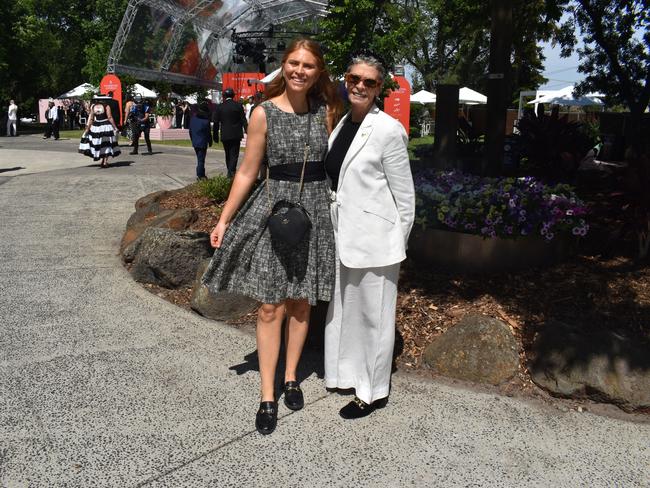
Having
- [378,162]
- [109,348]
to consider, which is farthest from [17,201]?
[378,162]

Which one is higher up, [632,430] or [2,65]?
[2,65]

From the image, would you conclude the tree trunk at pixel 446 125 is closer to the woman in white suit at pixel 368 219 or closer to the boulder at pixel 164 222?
the boulder at pixel 164 222

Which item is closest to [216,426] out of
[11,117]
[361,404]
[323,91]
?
[361,404]

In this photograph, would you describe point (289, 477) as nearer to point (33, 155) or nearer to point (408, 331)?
point (408, 331)

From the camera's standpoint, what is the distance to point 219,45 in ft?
130

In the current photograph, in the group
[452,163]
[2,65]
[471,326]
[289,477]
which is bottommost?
[289,477]

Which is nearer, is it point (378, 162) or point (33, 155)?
point (378, 162)

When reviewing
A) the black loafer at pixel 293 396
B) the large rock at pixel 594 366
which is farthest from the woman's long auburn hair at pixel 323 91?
the large rock at pixel 594 366

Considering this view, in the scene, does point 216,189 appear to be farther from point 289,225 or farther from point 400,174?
point 400,174

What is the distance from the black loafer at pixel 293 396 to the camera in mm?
3387

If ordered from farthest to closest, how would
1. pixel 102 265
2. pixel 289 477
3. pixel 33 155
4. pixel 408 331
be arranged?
1. pixel 33 155
2. pixel 102 265
3. pixel 408 331
4. pixel 289 477

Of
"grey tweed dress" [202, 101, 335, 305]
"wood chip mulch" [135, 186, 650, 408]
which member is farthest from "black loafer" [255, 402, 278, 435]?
"wood chip mulch" [135, 186, 650, 408]

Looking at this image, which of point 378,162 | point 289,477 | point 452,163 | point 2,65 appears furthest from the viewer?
point 2,65

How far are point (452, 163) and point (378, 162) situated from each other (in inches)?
243
